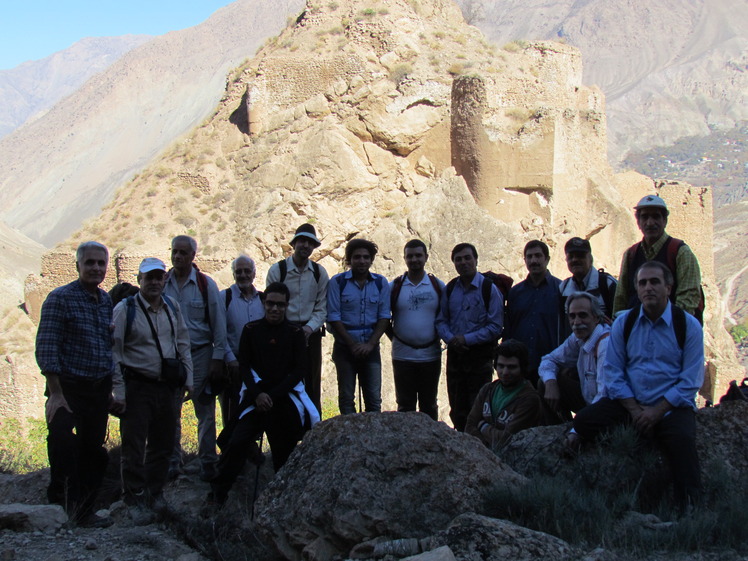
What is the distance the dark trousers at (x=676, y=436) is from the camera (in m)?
4.90

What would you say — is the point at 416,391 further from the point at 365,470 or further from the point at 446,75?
the point at 446,75

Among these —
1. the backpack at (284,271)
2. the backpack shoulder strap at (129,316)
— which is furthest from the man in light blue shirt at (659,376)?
the backpack shoulder strap at (129,316)

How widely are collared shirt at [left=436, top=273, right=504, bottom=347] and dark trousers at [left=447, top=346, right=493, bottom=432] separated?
0.20 meters

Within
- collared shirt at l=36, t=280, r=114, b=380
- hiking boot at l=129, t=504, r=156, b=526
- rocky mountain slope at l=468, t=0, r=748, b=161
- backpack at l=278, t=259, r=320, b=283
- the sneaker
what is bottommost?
hiking boot at l=129, t=504, r=156, b=526

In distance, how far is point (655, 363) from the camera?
5102 millimetres

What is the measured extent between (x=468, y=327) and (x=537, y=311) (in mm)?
671

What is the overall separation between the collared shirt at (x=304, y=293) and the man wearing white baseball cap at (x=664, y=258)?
2733 mm

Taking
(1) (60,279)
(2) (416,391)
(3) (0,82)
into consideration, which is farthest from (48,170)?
(3) (0,82)

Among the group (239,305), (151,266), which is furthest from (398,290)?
(151,266)

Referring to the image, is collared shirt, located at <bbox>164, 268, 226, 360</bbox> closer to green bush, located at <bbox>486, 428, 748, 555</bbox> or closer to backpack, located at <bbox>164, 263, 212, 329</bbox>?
backpack, located at <bbox>164, 263, 212, 329</bbox>

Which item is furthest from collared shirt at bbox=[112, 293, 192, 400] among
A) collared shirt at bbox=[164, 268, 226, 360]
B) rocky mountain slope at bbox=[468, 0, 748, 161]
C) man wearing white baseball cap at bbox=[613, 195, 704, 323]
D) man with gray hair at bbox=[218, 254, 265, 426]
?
rocky mountain slope at bbox=[468, 0, 748, 161]

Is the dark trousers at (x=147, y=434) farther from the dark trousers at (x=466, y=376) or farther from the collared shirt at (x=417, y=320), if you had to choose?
the dark trousers at (x=466, y=376)

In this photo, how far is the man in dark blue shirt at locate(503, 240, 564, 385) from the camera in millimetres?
7059

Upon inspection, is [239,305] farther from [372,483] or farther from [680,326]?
[680,326]
